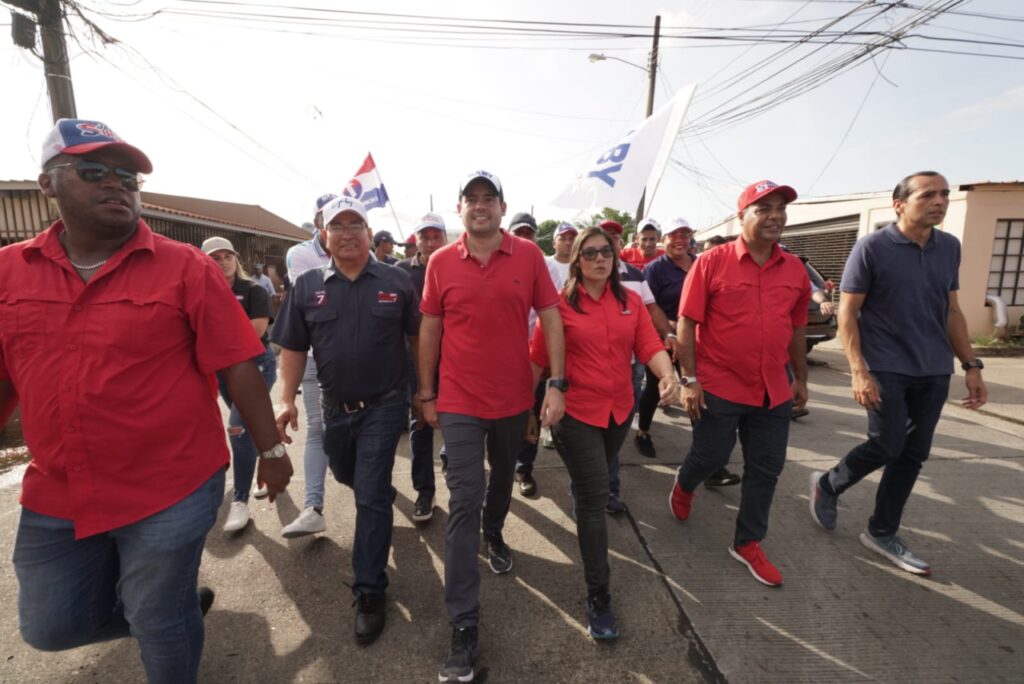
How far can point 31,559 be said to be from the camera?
5.22 feet

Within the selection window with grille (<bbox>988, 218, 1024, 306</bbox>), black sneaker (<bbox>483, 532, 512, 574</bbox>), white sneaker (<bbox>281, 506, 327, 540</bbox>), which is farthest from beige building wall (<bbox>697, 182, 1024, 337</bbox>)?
white sneaker (<bbox>281, 506, 327, 540</bbox>)

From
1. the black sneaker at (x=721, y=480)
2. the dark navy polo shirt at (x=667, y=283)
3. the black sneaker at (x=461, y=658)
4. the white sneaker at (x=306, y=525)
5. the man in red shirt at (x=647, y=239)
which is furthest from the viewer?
the man in red shirt at (x=647, y=239)

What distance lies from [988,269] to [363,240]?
41.7 ft

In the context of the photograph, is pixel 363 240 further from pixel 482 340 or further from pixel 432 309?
pixel 482 340

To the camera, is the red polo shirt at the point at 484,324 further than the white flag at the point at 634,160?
No

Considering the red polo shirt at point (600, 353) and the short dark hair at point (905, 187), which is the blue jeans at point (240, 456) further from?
the short dark hair at point (905, 187)

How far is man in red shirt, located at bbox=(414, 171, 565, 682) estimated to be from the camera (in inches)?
89.4

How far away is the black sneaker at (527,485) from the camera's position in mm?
3736

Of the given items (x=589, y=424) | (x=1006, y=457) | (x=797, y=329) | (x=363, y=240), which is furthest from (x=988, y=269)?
(x=363, y=240)

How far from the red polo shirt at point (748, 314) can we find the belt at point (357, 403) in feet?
5.83

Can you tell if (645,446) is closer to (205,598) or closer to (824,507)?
(824,507)

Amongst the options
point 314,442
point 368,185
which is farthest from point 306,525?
point 368,185

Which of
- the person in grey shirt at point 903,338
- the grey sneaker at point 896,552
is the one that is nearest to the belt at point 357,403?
the person in grey shirt at point 903,338

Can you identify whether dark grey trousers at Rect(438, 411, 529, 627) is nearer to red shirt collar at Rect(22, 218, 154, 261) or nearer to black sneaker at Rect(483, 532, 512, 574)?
black sneaker at Rect(483, 532, 512, 574)
